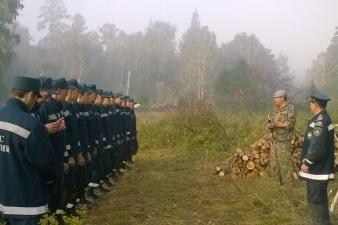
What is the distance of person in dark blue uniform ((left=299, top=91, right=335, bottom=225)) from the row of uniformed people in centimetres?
302

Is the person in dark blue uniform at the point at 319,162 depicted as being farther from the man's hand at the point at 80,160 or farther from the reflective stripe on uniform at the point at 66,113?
the reflective stripe on uniform at the point at 66,113

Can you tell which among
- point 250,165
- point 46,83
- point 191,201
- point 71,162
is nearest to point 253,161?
point 250,165

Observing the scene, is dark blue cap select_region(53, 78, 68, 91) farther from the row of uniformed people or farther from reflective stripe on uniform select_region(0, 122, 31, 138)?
reflective stripe on uniform select_region(0, 122, 31, 138)

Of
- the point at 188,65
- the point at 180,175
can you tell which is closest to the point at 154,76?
the point at 188,65

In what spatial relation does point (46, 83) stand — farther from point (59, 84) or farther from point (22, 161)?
point (22, 161)

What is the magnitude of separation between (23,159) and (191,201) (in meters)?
4.93

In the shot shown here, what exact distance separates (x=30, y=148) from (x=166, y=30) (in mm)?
66606

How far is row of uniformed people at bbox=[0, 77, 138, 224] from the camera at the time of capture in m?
4.12

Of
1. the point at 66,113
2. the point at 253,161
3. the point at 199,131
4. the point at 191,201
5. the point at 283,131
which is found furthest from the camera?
the point at 199,131

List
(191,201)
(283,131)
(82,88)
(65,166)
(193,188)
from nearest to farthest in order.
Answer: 1. (65,166)
2. (82,88)
3. (191,201)
4. (283,131)
5. (193,188)

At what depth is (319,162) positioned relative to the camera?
19.1ft

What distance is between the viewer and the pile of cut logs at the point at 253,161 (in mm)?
10648

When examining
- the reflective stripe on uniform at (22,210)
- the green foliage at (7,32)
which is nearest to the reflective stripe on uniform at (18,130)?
the reflective stripe on uniform at (22,210)

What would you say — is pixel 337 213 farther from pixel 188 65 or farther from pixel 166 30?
pixel 166 30
